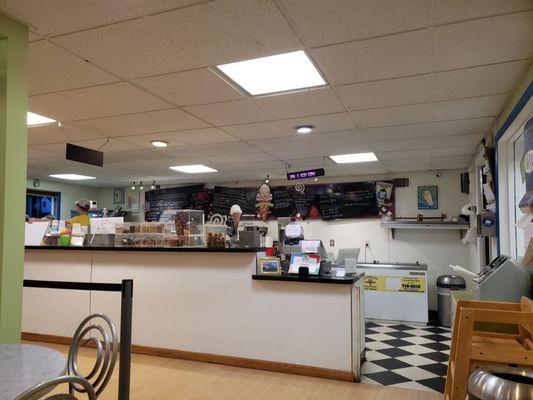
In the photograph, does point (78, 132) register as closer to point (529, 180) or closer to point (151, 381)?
point (151, 381)

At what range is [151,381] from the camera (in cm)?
364

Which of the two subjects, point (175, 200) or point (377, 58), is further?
point (175, 200)

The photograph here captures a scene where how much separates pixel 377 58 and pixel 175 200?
7415 millimetres

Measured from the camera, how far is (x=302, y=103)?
12.2 ft

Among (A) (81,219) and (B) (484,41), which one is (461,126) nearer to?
(B) (484,41)

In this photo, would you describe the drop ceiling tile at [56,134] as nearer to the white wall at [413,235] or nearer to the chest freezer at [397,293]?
the chest freezer at [397,293]

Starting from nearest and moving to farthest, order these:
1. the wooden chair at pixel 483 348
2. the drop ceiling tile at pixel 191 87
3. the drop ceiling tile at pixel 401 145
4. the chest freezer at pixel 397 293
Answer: the wooden chair at pixel 483 348
the drop ceiling tile at pixel 191 87
the drop ceiling tile at pixel 401 145
the chest freezer at pixel 397 293

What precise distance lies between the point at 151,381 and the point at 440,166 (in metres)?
5.78

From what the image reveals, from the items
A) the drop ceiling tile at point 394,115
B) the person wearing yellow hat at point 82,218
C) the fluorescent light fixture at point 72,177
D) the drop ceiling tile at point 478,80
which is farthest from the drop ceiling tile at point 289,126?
the fluorescent light fixture at point 72,177

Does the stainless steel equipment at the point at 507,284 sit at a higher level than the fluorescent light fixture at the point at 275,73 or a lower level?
lower

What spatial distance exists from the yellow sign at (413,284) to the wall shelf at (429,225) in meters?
1.03

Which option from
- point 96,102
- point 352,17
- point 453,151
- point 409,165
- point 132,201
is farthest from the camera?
point 132,201

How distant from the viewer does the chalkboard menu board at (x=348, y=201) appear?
792 cm

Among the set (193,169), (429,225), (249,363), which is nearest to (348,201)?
(429,225)
